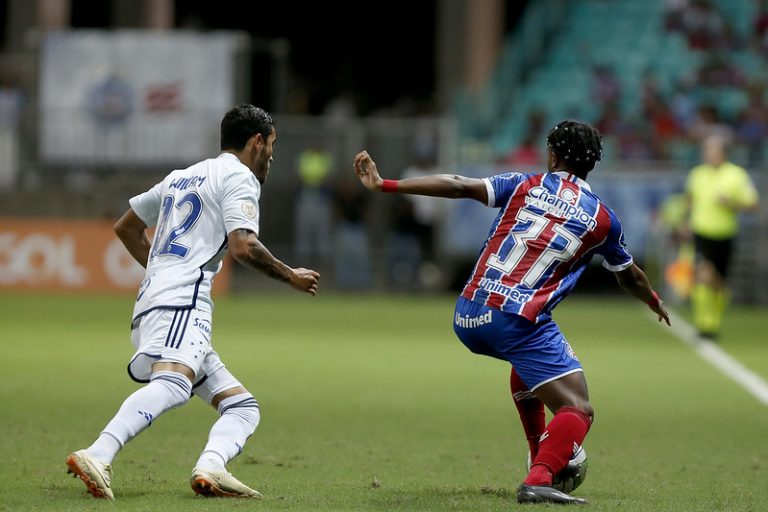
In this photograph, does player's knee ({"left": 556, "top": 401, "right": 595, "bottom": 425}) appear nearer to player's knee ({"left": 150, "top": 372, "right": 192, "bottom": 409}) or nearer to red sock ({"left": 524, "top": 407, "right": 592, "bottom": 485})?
red sock ({"left": 524, "top": 407, "right": 592, "bottom": 485})

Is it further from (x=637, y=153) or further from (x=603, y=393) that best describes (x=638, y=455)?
(x=637, y=153)

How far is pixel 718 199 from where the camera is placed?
659 inches

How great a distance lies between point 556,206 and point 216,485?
206 centimetres

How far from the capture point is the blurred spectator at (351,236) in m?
24.2

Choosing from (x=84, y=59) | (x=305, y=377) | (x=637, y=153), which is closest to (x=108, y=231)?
(x=84, y=59)

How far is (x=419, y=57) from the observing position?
1571 inches

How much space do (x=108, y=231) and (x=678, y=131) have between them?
10853 mm

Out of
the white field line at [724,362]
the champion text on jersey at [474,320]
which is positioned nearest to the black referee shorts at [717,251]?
the white field line at [724,362]

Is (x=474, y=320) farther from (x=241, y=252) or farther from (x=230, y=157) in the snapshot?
(x=230, y=157)

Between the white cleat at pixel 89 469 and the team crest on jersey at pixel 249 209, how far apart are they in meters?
1.27

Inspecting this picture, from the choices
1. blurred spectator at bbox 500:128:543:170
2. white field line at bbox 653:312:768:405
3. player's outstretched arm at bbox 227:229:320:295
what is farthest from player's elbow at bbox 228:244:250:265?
blurred spectator at bbox 500:128:543:170

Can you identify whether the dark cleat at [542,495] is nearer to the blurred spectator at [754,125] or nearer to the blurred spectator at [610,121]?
the blurred spectator at [754,125]

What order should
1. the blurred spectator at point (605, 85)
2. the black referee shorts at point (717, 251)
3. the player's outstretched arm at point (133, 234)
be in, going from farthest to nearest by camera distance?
1. the blurred spectator at point (605, 85)
2. the black referee shorts at point (717, 251)
3. the player's outstretched arm at point (133, 234)

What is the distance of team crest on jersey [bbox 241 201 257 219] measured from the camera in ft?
19.9
